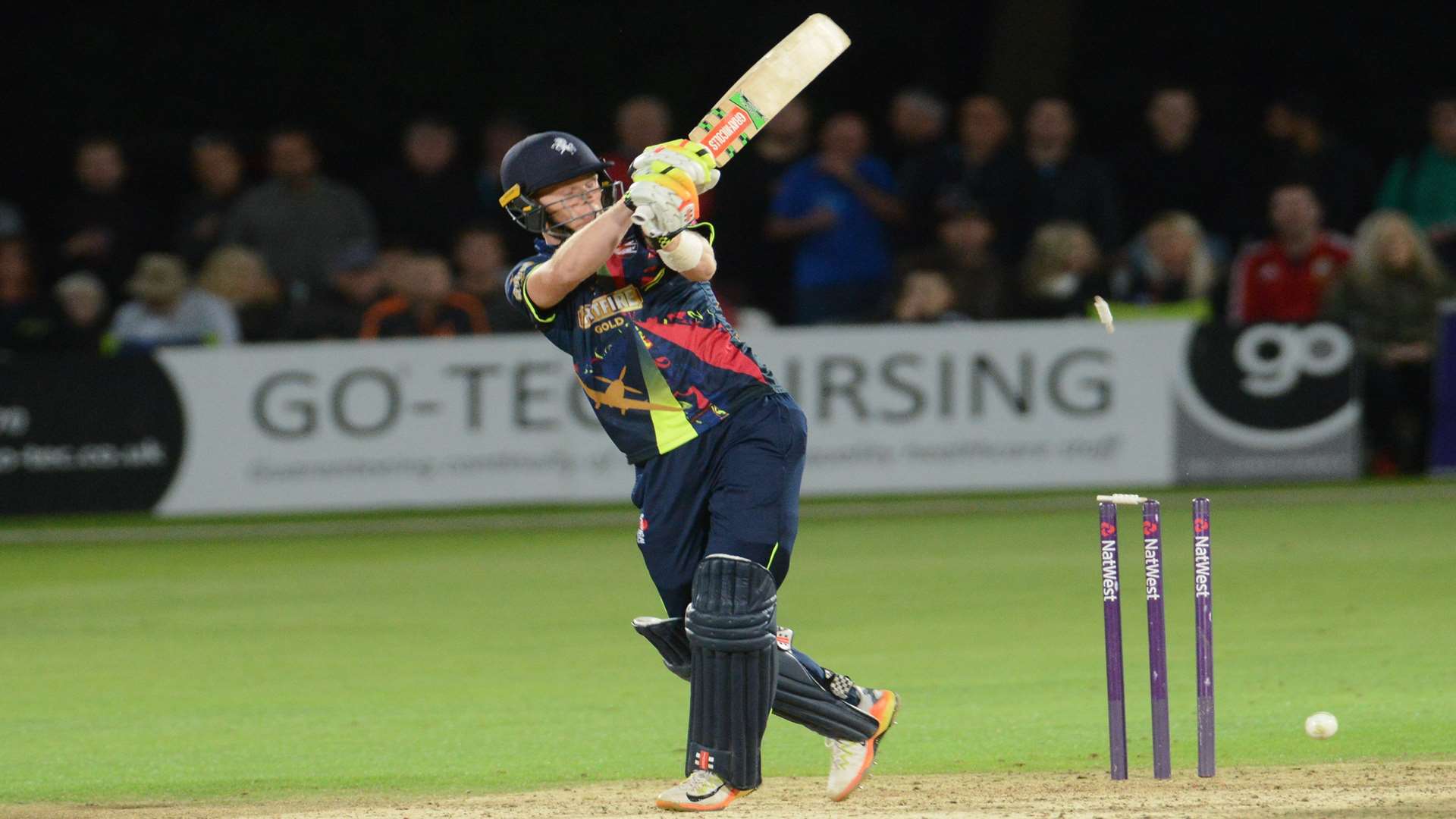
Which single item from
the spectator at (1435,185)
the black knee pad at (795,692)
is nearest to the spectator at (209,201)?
the spectator at (1435,185)

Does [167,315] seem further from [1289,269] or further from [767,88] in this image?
[767,88]

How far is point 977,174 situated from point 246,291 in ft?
15.6

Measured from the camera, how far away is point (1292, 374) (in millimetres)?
13336

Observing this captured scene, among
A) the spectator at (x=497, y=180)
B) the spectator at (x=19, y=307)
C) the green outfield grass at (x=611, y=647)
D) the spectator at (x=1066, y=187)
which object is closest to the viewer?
the green outfield grass at (x=611, y=647)

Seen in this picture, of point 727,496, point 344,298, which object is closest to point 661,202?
point 727,496

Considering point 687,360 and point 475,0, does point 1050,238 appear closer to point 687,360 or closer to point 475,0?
point 475,0

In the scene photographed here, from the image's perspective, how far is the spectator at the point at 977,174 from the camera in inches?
565

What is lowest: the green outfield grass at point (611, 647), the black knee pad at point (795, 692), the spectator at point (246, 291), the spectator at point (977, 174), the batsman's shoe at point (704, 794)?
the green outfield grass at point (611, 647)

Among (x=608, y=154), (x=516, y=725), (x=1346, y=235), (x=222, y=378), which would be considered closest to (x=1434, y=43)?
(x=1346, y=235)

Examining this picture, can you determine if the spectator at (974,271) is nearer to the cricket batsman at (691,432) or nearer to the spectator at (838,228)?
the spectator at (838,228)

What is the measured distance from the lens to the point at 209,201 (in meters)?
14.7

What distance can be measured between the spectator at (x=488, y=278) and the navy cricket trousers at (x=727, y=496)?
7.94m

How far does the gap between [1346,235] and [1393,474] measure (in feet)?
6.56

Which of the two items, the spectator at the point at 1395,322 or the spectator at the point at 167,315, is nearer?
the spectator at the point at 1395,322
